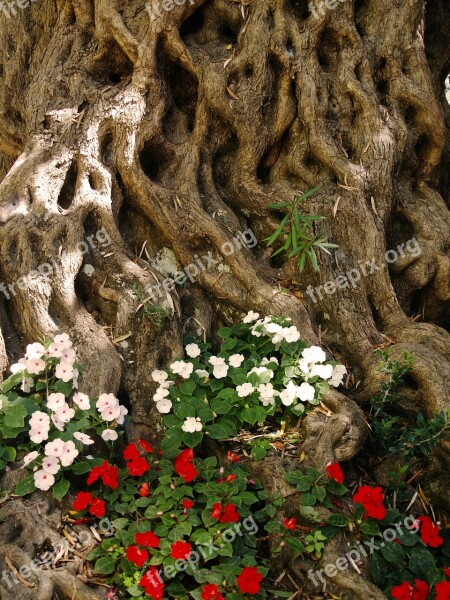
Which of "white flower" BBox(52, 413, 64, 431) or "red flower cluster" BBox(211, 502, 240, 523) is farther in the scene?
"white flower" BBox(52, 413, 64, 431)

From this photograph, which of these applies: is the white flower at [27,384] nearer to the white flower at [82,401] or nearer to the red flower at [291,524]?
the white flower at [82,401]

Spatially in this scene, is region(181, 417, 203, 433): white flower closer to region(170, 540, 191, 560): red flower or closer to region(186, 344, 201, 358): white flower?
region(186, 344, 201, 358): white flower

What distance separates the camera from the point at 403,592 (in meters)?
2.67

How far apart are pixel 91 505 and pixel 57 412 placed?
535mm

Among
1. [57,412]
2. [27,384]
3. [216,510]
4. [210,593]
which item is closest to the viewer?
[210,593]

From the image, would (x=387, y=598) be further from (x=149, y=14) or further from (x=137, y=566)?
(x=149, y=14)

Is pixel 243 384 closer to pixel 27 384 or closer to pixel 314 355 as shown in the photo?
pixel 314 355

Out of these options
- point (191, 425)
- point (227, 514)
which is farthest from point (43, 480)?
point (227, 514)

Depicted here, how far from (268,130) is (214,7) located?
116 centimetres

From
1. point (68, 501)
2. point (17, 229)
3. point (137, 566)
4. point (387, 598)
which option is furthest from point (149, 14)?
point (387, 598)

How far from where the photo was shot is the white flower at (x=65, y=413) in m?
3.13

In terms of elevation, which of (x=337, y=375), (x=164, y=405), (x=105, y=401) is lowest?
(x=337, y=375)

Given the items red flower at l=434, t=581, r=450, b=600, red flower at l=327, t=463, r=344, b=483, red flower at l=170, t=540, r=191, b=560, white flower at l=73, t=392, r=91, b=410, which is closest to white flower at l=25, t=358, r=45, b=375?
white flower at l=73, t=392, r=91, b=410

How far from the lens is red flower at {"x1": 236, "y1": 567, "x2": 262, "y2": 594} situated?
260 cm
